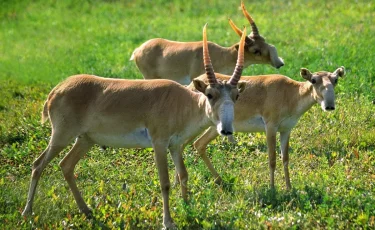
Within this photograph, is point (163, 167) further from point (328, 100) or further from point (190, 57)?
point (190, 57)

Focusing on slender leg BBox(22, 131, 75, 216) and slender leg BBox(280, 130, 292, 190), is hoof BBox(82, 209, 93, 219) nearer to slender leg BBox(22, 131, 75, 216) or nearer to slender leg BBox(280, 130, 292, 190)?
slender leg BBox(22, 131, 75, 216)

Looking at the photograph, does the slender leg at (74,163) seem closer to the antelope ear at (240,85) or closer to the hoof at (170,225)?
the hoof at (170,225)

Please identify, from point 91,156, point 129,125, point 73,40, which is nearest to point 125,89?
point 129,125

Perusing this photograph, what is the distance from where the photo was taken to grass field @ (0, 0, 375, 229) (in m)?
10.1

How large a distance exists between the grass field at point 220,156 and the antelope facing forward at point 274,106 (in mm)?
594

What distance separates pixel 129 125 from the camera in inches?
416

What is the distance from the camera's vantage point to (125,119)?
34.7 feet

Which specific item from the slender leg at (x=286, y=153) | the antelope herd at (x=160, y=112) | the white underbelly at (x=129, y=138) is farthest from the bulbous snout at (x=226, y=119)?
the slender leg at (x=286, y=153)

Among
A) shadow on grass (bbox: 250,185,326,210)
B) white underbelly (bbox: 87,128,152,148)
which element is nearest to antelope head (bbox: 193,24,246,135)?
white underbelly (bbox: 87,128,152,148)

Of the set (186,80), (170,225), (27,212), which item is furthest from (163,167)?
(186,80)

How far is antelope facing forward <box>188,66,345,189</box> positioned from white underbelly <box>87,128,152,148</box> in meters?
1.72

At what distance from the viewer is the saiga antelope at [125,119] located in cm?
1034

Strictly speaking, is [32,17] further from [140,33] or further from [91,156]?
[91,156]

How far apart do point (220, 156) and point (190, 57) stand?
3.81 metres
